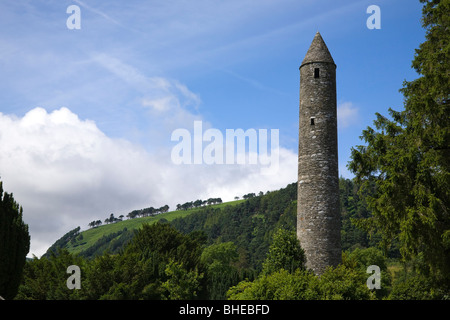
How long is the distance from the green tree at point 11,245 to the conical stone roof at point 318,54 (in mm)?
21469

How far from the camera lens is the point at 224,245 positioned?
8750 centimetres

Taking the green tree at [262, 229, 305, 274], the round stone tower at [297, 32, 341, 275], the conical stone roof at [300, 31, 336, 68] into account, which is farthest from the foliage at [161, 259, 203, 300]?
the conical stone roof at [300, 31, 336, 68]

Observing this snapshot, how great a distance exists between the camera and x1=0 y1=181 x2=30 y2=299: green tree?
2659 cm

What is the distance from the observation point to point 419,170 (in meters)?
19.6

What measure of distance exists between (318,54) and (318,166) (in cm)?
769

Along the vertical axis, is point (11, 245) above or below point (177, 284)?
above

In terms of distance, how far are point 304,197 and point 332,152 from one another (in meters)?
3.36

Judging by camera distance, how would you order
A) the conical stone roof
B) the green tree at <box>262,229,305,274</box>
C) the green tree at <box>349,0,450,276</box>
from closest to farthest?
the green tree at <box>349,0,450,276</box> → the green tree at <box>262,229,305,274</box> → the conical stone roof

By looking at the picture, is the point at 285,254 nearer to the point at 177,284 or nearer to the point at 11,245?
the point at 177,284

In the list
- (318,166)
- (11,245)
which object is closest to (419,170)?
(318,166)

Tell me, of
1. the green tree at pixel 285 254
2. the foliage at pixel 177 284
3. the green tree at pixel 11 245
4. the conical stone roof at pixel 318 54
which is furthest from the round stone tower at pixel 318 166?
the green tree at pixel 11 245

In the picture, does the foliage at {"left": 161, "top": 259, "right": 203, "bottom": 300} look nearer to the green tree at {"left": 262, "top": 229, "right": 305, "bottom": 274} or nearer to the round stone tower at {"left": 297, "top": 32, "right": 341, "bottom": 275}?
the green tree at {"left": 262, "top": 229, "right": 305, "bottom": 274}

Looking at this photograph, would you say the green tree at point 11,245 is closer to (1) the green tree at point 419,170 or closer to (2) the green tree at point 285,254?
(2) the green tree at point 285,254

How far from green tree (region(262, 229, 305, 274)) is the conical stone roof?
11.5m
